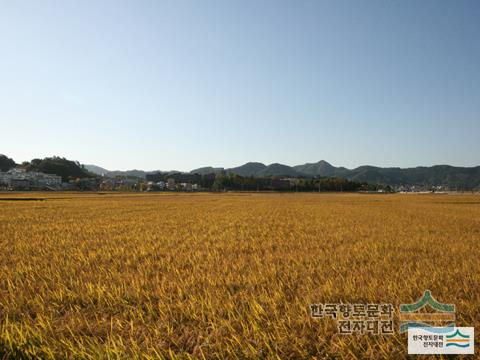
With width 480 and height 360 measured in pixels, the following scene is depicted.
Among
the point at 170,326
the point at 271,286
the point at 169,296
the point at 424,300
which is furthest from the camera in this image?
the point at 271,286

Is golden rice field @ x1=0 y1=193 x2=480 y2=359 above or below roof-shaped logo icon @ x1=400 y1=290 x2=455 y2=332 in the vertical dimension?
below

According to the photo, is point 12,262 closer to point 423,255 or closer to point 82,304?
point 82,304

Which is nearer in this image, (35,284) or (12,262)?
(35,284)

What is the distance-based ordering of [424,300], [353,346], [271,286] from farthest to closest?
[271,286]
[424,300]
[353,346]

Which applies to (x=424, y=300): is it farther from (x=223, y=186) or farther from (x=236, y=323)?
(x=223, y=186)

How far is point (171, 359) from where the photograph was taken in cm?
298

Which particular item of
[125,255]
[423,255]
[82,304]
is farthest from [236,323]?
[423,255]

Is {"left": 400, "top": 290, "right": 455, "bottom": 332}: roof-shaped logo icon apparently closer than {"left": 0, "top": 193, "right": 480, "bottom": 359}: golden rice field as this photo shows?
No

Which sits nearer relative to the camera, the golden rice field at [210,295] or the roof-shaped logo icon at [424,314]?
the golden rice field at [210,295]

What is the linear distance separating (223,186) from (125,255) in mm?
173699

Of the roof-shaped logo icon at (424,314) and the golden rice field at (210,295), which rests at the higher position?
the roof-shaped logo icon at (424,314)

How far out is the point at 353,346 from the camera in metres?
3.22

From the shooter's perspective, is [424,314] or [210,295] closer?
[424,314]

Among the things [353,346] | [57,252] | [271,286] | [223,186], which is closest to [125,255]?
[57,252]
